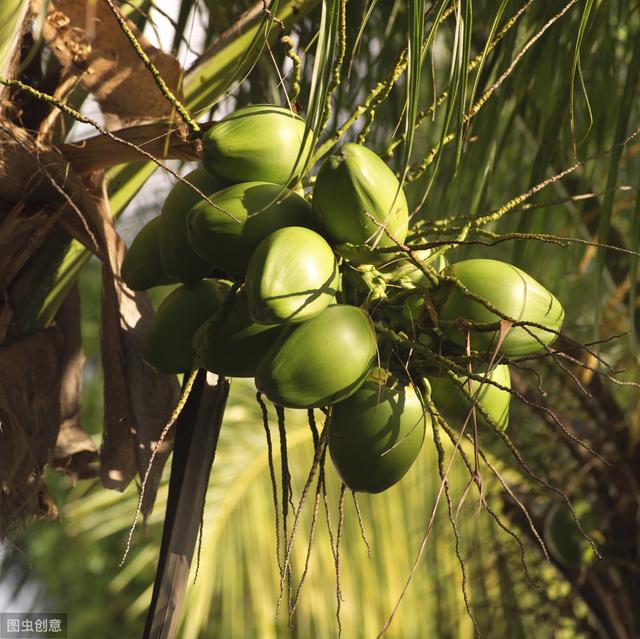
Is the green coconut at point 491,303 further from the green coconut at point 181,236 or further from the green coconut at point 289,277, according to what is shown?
the green coconut at point 181,236

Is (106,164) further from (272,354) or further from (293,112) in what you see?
(272,354)

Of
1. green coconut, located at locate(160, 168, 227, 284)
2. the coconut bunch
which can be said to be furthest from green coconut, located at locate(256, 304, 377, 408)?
green coconut, located at locate(160, 168, 227, 284)

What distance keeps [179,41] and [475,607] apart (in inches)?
75.4

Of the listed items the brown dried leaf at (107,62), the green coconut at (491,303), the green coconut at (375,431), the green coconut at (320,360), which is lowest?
the green coconut at (375,431)

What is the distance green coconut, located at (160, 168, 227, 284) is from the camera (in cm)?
73

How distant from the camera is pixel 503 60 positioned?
3.89 feet

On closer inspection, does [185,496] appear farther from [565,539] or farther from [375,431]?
[565,539]

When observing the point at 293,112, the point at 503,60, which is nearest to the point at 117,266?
the point at 293,112

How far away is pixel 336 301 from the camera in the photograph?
27.5 inches

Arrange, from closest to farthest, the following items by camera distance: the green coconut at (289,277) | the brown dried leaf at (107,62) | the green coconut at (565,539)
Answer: the green coconut at (289,277) < the brown dried leaf at (107,62) < the green coconut at (565,539)

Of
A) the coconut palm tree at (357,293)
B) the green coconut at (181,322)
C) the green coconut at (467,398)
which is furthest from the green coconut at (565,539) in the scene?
the green coconut at (181,322)

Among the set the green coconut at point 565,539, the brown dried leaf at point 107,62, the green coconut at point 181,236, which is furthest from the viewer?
the green coconut at point 565,539

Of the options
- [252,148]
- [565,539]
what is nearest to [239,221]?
[252,148]

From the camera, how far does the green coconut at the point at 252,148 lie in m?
0.70
